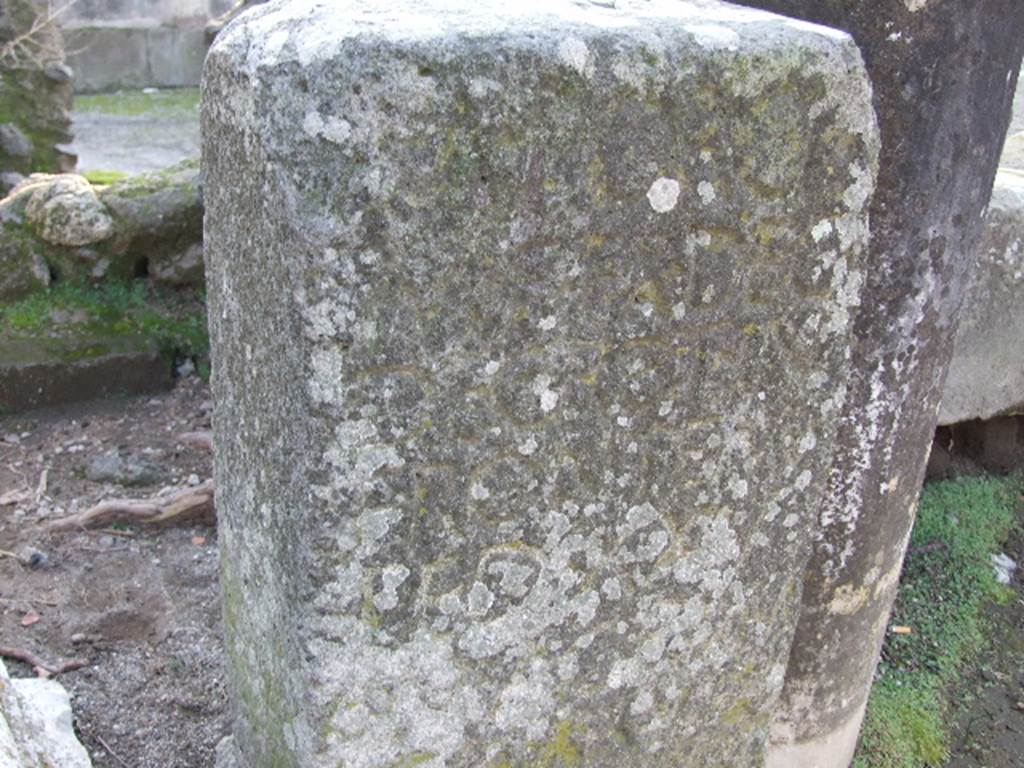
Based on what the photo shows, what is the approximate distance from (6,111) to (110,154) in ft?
11.9

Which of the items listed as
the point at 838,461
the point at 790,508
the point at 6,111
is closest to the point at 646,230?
the point at 790,508

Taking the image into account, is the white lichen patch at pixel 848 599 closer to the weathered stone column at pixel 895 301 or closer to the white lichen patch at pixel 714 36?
the weathered stone column at pixel 895 301

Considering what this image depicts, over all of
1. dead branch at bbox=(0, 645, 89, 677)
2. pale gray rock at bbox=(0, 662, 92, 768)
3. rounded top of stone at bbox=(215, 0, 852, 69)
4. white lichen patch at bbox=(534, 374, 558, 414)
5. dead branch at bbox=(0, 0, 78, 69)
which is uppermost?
rounded top of stone at bbox=(215, 0, 852, 69)

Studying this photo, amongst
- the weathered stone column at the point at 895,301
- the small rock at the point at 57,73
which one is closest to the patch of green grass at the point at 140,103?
the small rock at the point at 57,73

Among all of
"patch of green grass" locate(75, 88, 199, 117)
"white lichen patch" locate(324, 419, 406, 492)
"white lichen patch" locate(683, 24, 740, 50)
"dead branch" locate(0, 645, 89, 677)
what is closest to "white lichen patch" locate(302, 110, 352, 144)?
"white lichen patch" locate(324, 419, 406, 492)

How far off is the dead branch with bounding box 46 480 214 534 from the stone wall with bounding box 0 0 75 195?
2.39 m

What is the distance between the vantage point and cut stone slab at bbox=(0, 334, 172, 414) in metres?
3.68

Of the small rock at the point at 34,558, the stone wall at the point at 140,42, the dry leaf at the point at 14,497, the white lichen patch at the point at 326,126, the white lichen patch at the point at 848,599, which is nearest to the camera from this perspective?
the white lichen patch at the point at 326,126

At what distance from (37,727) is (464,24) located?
1.64 metres

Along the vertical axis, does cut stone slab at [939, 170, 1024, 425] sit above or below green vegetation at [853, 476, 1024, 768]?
above

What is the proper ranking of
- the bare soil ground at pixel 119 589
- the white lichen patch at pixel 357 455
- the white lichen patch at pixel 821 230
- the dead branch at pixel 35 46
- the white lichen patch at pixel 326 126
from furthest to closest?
the dead branch at pixel 35 46 < the bare soil ground at pixel 119 589 < the white lichen patch at pixel 821 230 < the white lichen patch at pixel 357 455 < the white lichen patch at pixel 326 126

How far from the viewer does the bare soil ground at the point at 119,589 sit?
2391 mm

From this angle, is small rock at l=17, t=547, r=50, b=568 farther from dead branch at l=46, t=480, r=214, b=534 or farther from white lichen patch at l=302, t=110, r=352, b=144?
white lichen patch at l=302, t=110, r=352, b=144

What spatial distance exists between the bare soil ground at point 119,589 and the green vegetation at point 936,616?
5.17 feet
